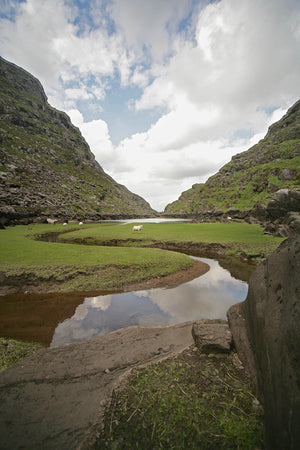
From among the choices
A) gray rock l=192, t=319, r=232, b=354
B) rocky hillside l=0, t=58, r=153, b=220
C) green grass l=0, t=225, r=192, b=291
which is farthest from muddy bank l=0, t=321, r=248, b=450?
rocky hillside l=0, t=58, r=153, b=220

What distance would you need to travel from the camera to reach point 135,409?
3451 millimetres

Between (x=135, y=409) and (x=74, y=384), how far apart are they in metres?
2.06

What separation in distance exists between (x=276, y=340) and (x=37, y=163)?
134 metres

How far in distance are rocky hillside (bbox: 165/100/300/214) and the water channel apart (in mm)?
60385

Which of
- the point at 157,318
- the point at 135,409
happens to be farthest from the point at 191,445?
the point at 157,318

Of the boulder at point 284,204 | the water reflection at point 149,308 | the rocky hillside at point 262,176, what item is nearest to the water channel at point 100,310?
the water reflection at point 149,308

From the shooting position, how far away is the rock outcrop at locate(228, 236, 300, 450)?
253 cm

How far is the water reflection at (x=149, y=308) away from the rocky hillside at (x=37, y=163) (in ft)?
164

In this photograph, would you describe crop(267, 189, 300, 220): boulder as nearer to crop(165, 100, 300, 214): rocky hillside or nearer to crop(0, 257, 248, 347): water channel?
crop(0, 257, 248, 347): water channel

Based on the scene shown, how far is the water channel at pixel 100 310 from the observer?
803cm

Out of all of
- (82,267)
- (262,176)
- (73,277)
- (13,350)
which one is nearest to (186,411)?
(13,350)

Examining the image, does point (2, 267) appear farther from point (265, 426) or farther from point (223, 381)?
point (265, 426)

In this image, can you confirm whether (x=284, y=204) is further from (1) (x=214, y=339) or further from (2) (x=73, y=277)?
(2) (x=73, y=277)

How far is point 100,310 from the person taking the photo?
9.92 metres
